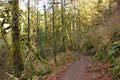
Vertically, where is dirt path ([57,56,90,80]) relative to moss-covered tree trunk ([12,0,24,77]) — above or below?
below

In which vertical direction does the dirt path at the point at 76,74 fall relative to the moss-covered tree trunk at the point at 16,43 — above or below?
below

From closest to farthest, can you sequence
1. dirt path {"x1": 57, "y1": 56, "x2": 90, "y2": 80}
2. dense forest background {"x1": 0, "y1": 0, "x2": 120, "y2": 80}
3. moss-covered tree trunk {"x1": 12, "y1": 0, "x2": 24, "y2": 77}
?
1. moss-covered tree trunk {"x1": 12, "y1": 0, "x2": 24, "y2": 77}
2. dirt path {"x1": 57, "y1": 56, "x2": 90, "y2": 80}
3. dense forest background {"x1": 0, "y1": 0, "x2": 120, "y2": 80}

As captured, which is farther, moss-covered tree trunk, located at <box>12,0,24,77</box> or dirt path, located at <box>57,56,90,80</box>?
dirt path, located at <box>57,56,90,80</box>

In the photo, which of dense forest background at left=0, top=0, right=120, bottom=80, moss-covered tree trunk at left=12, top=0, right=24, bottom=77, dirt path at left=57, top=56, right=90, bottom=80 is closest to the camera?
moss-covered tree trunk at left=12, top=0, right=24, bottom=77

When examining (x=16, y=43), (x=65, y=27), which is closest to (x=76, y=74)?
(x=16, y=43)

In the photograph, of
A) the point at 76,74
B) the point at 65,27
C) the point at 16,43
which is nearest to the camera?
the point at 16,43

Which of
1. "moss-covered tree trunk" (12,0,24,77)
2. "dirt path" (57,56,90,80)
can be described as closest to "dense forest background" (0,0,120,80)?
"dirt path" (57,56,90,80)

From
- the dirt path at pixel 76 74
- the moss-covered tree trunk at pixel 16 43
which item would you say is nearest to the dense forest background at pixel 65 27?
the dirt path at pixel 76 74

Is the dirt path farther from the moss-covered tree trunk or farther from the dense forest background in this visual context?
the moss-covered tree trunk

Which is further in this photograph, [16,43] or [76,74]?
[76,74]

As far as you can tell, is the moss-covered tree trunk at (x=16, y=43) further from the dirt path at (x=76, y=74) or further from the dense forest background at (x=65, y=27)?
the dense forest background at (x=65, y=27)

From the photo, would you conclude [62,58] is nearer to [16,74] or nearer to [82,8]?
[82,8]

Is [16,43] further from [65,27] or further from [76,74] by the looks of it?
[65,27]

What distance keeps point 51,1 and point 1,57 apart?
1306 centimetres
